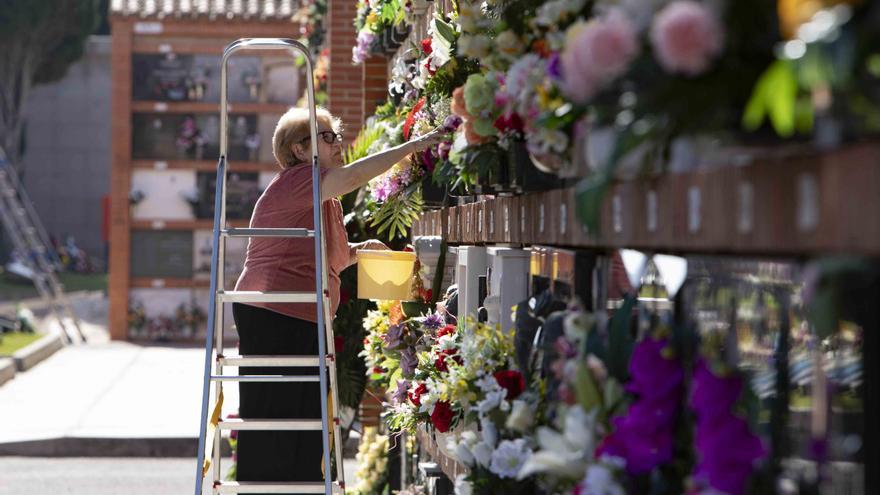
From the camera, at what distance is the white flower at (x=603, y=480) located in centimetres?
193

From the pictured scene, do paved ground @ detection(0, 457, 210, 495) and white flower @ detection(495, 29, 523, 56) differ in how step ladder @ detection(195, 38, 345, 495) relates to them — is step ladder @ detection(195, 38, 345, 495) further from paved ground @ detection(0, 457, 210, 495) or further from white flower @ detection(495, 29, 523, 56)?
paved ground @ detection(0, 457, 210, 495)

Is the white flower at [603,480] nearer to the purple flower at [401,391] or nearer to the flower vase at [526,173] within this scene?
the flower vase at [526,173]

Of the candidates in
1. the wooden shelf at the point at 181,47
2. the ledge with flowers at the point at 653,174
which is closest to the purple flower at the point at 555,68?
the ledge with flowers at the point at 653,174

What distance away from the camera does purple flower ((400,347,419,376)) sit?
4828 mm

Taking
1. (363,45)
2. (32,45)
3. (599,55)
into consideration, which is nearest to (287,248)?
(363,45)

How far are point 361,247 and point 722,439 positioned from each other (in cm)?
401

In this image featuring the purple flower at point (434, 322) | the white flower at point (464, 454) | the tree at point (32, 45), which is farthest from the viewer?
the tree at point (32, 45)

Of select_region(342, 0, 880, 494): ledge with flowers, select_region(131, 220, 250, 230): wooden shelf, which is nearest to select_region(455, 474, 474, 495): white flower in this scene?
select_region(342, 0, 880, 494): ledge with flowers

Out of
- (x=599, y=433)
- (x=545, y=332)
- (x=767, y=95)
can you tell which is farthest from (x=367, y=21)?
(x=767, y=95)

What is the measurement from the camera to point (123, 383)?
38.7 ft

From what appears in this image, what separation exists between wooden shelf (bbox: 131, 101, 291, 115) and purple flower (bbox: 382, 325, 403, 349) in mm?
10655

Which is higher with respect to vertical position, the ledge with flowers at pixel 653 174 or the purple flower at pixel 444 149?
the purple flower at pixel 444 149

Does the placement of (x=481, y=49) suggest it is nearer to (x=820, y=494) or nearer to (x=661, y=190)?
(x=661, y=190)

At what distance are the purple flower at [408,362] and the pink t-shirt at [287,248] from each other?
13.0 inches
